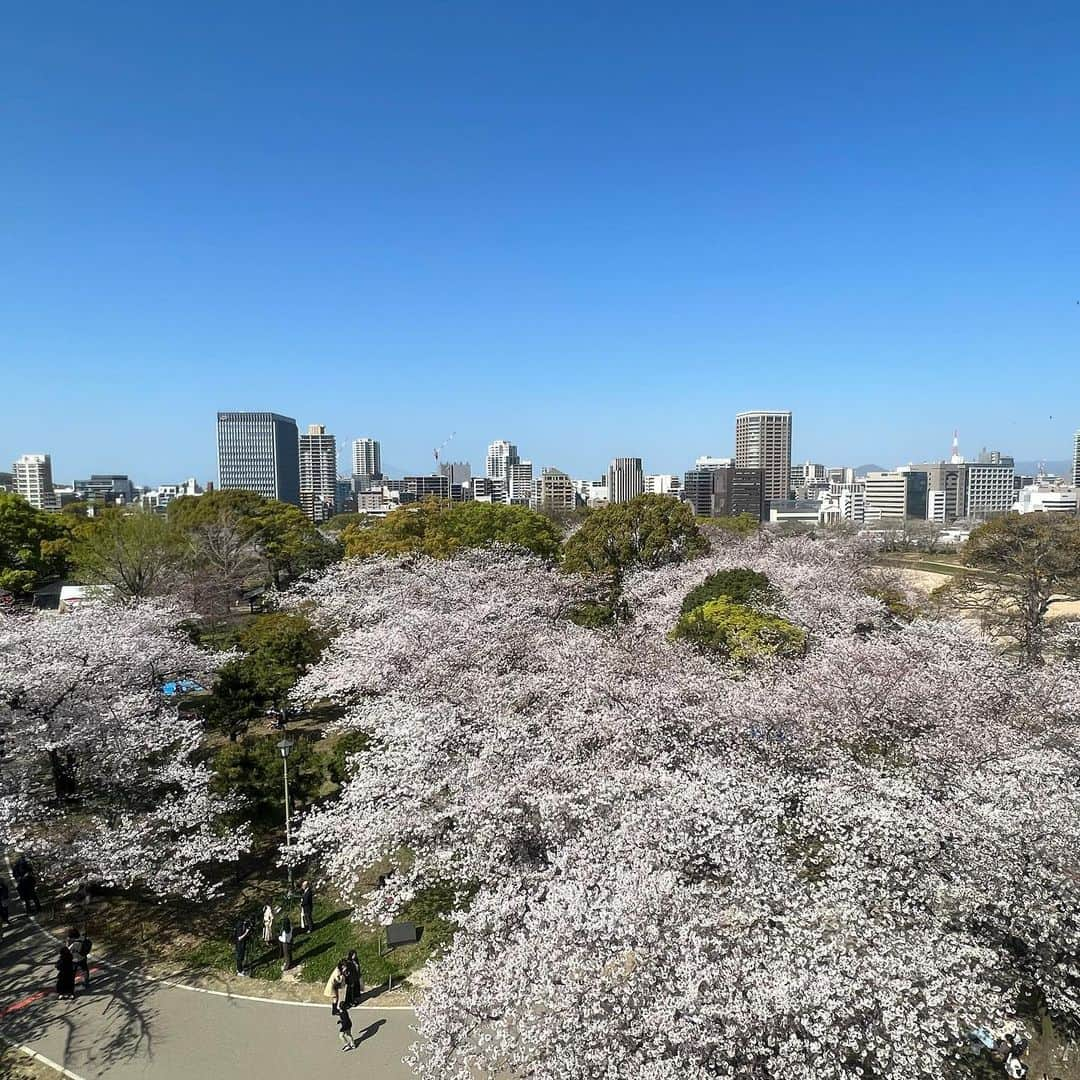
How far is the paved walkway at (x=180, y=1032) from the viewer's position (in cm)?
964

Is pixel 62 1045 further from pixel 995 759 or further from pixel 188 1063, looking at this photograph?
pixel 995 759

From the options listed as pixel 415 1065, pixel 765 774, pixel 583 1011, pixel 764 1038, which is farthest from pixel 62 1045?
pixel 765 774

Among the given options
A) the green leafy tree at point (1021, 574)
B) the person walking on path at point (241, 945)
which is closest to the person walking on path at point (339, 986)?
the person walking on path at point (241, 945)

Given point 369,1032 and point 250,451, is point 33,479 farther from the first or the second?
point 369,1032

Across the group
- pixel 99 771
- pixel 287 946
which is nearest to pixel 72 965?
pixel 287 946

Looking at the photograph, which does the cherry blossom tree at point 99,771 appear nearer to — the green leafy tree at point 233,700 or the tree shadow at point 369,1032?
the green leafy tree at point 233,700

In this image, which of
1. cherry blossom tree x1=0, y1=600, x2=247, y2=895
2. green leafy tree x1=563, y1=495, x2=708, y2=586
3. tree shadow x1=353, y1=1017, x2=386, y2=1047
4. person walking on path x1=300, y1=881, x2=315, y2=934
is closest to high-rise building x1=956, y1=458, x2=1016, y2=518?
green leafy tree x1=563, y1=495, x2=708, y2=586

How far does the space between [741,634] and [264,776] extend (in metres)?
12.3

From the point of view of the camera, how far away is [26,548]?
3881 cm

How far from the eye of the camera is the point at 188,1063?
976cm

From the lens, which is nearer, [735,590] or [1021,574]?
[735,590]

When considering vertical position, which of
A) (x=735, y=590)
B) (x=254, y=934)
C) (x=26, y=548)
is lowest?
(x=254, y=934)

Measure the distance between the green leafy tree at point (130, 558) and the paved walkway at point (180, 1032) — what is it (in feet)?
66.2

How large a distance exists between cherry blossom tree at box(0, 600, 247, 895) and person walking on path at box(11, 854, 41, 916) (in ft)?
1.31
